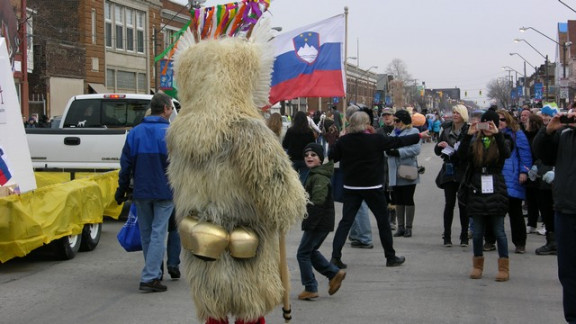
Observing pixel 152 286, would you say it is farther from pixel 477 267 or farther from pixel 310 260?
pixel 477 267

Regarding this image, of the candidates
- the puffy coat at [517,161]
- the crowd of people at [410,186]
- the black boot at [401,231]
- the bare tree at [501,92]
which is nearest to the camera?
the crowd of people at [410,186]

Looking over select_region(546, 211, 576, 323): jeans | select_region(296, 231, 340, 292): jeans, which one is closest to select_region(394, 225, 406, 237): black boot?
select_region(296, 231, 340, 292): jeans

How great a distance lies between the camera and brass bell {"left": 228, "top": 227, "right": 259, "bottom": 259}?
438cm

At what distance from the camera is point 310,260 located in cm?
748

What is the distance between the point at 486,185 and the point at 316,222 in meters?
2.13

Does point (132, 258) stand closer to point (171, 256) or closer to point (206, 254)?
point (171, 256)

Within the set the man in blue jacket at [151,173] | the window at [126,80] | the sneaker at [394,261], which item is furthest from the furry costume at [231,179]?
the window at [126,80]

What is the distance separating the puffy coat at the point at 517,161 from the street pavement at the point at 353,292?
0.95m

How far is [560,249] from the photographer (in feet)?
18.5

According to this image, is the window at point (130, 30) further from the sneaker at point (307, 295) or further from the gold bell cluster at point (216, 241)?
the gold bell cluster at point (216, 241)

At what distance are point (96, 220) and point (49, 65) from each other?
29308 mm

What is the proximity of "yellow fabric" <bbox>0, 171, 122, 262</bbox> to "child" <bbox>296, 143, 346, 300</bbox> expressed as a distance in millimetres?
3152

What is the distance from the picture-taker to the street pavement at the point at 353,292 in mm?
6910

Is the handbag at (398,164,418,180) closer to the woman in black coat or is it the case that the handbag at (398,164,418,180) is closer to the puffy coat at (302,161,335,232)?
Answer: the woman in black coat
